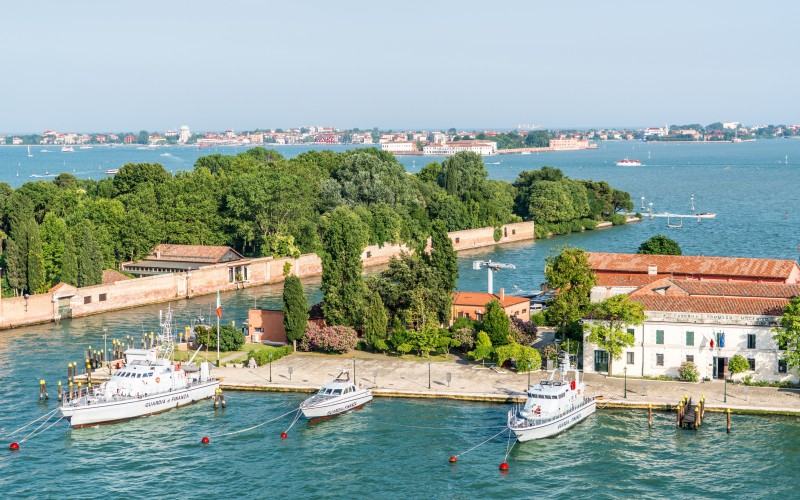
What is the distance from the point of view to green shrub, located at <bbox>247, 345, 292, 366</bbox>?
208 ft

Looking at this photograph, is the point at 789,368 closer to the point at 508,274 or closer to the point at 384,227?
the point at 508,274

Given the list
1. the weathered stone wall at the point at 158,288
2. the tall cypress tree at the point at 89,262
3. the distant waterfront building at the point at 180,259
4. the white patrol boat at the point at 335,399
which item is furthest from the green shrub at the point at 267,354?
the distant waterfront building at the point at 180,259

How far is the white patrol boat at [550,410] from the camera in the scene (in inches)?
1933

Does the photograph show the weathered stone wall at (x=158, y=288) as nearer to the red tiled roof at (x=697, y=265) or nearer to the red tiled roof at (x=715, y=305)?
the red tiled roof at (x=697, y=265)

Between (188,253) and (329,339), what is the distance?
137 ft

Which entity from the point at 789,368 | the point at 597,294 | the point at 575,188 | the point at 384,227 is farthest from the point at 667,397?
the point at 575,188

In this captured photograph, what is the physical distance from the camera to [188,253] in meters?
102

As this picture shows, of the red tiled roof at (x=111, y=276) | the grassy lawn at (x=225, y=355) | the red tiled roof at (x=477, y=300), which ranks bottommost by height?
the grassy lawn at (x=225, y=355)

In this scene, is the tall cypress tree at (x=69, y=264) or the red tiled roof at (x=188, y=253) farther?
the red tiled roof at (x=188, y=253)

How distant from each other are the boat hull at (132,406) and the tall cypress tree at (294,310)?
8.86 meters

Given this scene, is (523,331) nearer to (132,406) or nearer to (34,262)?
(132,406)

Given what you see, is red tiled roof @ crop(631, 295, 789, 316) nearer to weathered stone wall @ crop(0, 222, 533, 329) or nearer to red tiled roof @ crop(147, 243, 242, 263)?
weathered stone wall @ crop(0, 222, 533, 329)

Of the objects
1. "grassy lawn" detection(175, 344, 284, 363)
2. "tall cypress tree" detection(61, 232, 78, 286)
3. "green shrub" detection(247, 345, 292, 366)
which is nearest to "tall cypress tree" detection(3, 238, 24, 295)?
"tall cypress tree" detection(61, 232, 78, 286)

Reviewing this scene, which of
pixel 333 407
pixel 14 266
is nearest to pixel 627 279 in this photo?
pixel 333 407
